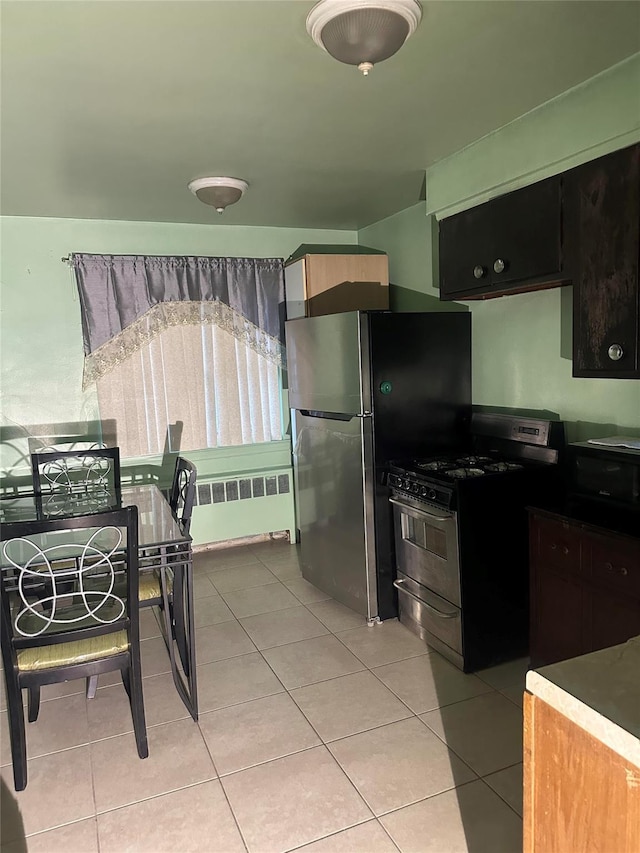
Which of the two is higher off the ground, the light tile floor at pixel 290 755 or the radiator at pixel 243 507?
the radiator at pixel 243 507

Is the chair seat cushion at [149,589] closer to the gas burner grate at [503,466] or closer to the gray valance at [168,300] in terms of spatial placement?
the gas burner grate at [503,466]

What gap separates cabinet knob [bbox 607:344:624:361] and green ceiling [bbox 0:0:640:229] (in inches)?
37.5

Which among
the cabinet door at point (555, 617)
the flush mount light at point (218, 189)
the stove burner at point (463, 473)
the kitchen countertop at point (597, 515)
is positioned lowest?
the cabinet door at point (555, 617)

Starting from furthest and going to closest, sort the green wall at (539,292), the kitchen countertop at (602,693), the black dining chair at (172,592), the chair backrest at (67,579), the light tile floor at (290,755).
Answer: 1. the black dining chair at (172,592)
2. the green wall at (539,292)
3. the chair backrest at (67,579)
4. the light tile floor at (290,755)
5. the kitchen countertop at (602,693)

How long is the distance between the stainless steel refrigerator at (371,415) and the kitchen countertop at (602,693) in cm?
203

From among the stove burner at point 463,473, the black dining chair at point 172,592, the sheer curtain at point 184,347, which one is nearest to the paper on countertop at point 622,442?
the stove burner at point 463,473

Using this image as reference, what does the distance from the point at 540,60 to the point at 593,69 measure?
0.22 metres

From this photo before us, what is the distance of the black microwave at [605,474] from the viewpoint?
2.15m

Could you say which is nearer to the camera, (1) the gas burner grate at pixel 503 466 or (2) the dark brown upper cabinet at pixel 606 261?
(2) the dark brown upper cabinet at pixel 606 261

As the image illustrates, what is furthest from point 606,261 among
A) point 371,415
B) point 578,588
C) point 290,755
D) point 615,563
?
point 290,755

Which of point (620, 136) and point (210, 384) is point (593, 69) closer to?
point (620, 136)

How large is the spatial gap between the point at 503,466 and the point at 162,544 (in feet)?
5.23

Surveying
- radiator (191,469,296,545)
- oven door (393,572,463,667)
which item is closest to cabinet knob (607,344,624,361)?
oven door (393,572,463,667)

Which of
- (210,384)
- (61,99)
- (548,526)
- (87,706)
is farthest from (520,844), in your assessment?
(210,384)
